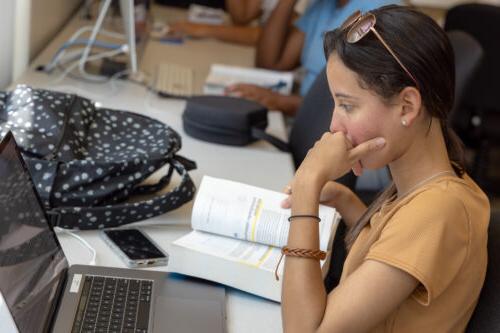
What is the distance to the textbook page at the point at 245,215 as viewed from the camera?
1339 mm

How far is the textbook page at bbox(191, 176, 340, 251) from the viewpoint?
52.7 inches

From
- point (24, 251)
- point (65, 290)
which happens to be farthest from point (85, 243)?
point (24, 251)

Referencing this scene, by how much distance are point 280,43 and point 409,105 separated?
6.29 feet

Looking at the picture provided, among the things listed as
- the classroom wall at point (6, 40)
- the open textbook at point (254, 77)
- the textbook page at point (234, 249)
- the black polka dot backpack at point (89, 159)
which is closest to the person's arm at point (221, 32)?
the open textbook at point (254, 77)

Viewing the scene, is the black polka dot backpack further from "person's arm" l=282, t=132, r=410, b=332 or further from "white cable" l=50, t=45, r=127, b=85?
"white cable" l=50, t=45, r=127, b=85

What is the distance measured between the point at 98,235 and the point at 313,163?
491 mm

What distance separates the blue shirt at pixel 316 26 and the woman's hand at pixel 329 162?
1230 millimetres

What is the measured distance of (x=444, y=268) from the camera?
1.04 meters

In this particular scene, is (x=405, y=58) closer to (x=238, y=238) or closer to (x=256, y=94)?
(x=238, y=238)

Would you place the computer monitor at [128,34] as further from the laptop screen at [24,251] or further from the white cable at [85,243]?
the laptop screen at [24,251]

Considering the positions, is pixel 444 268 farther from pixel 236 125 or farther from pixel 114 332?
pixel 236 125

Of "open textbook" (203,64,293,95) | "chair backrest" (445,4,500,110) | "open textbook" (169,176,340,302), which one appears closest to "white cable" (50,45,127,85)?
"open textbook" (203,64,293,95)

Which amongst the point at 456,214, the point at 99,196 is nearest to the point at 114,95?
the point at 99,196

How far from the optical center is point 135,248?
138 cm
